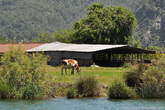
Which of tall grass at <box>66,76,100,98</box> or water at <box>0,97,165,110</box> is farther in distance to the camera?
tall grass at <box>66,76,100,98</box>

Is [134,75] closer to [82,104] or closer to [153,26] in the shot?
[82,104]

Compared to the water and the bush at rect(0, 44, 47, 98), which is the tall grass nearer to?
the water

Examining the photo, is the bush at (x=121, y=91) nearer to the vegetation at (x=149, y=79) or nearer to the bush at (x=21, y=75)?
the vegetation at (x=149, y=79)

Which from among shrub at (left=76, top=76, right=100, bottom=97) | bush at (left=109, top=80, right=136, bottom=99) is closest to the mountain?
shrub at (left=76, top=76, right=100, bottom=97)

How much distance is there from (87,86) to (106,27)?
52.4 m

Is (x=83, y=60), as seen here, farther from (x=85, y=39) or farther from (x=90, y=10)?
(x=90, y=10)

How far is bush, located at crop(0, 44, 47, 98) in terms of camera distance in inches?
953

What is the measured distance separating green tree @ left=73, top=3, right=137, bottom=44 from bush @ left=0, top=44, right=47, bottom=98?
48.5 metres

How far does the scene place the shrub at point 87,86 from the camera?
81.1 feet

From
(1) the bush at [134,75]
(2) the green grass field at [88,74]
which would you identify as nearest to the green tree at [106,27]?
(2) the green grass field at [88,74]

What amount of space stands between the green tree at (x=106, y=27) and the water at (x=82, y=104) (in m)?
50.5

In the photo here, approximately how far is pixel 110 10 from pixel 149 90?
60.6 meters

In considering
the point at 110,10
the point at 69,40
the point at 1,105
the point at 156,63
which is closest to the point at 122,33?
the point at 110,10

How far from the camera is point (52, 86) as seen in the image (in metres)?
25.7
